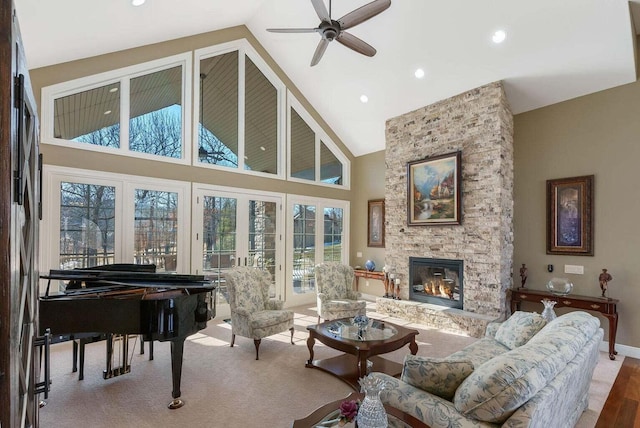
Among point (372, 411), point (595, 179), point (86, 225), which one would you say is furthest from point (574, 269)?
point (86, 225)

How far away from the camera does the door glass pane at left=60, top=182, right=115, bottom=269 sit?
4539 millimetres

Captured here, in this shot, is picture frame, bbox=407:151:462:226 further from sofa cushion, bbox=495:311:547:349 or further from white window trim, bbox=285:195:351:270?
sofa cushion, bbox=495:311:547:349

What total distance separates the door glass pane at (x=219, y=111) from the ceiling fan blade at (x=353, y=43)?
297 centimetres

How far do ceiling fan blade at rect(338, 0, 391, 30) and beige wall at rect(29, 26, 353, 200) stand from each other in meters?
3.26

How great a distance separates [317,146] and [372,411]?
6.77m

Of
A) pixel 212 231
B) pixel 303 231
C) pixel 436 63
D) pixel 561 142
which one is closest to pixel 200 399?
pixel 212 231

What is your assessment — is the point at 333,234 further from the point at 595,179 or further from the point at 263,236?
the point at 595,179

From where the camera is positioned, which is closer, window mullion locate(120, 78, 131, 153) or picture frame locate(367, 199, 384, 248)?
window mullion locate(120, 78, 131, 153)

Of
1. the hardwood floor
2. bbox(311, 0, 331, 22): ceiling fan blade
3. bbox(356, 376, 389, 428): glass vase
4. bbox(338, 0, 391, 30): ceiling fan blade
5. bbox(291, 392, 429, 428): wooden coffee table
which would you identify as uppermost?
bbox(338, 0, 391, 30): ceiling fan blade

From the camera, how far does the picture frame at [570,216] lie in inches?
189

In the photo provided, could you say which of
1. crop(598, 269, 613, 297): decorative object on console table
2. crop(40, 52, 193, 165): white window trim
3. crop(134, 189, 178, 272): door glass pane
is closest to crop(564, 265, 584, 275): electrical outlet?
crop(598, 269, 613, 297): decorative object on console table

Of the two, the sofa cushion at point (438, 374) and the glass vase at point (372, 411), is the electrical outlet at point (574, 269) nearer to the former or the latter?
the sofa cushion at point (438, 374)

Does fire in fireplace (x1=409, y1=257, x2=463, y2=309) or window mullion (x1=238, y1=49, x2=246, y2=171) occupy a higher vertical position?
window mullion (x1=238, y1=49, x2=246, y2=171)

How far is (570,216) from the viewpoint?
497cm
